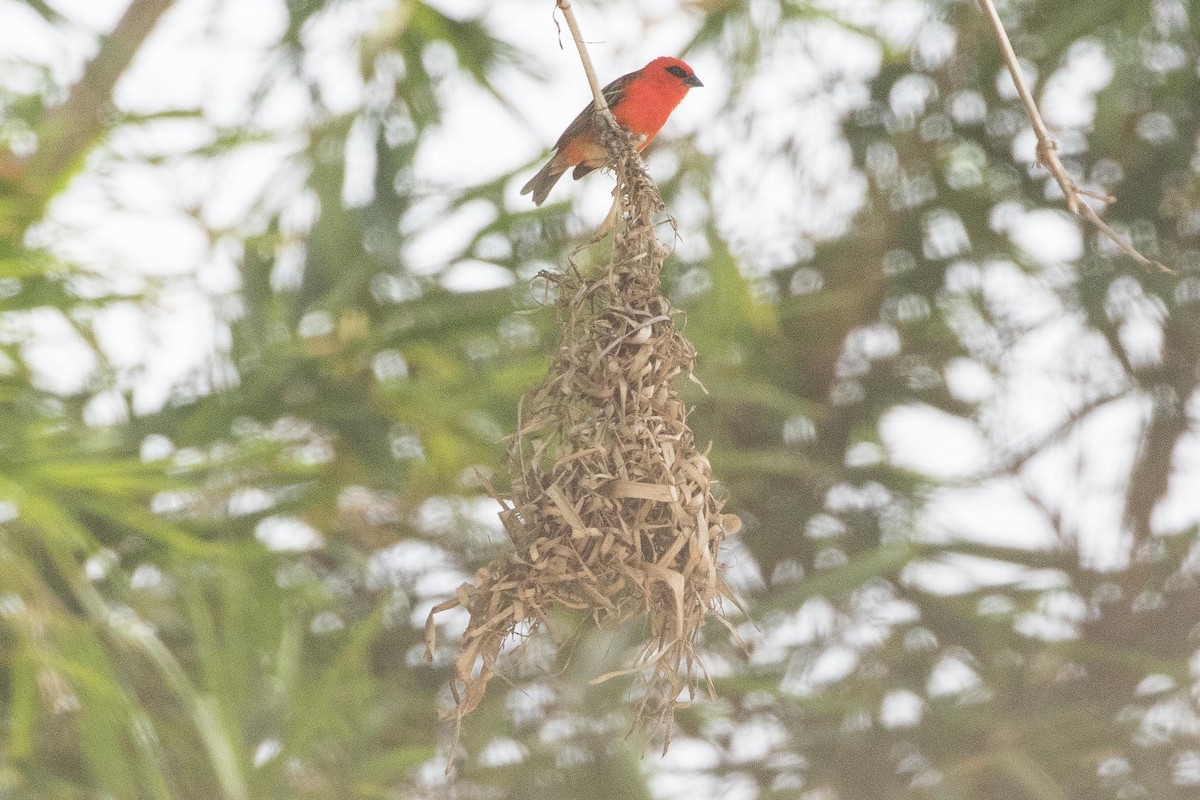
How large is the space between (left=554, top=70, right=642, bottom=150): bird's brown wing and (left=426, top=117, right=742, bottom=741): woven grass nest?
0.33 metres

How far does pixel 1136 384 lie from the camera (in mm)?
5773

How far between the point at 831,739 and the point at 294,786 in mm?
2024

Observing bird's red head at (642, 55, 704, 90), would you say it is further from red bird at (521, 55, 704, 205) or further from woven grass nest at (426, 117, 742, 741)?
woven grass nest at (426, 117, 742, 741)

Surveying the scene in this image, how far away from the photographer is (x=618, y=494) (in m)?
1.94

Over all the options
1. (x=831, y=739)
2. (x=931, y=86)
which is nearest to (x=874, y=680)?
(x=831, y=739)

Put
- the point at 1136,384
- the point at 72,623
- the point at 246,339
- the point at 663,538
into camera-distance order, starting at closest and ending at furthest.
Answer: the point at 663,538 → the point at 72,623 → the point at 246,339 → the point at 1136,384

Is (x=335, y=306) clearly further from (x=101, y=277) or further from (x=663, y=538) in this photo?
(x=663, y=538)

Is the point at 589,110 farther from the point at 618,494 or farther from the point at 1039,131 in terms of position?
the point at 1039,131

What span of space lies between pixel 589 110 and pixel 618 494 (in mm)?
955

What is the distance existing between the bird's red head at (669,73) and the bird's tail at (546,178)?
293mm

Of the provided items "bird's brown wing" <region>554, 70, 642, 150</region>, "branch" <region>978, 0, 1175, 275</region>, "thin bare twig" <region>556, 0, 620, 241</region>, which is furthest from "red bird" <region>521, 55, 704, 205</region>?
"branch" <region>978, 0, 1175, 275</region>

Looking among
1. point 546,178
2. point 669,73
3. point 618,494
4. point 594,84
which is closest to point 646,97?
point 669,73

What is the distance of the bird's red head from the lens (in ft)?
10.0

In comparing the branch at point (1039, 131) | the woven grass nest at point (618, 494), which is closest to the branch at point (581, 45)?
the woven grass nest at point (618, 494)
